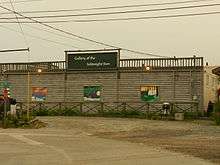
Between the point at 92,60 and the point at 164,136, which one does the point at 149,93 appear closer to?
the point at 92,60

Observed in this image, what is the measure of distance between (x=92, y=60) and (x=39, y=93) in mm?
5501

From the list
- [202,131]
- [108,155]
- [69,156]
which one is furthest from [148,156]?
[202,131]

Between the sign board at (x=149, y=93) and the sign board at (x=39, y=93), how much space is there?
860 centimetres

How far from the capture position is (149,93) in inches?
1873

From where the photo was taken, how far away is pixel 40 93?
169 feet

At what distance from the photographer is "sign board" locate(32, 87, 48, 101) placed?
5122cm

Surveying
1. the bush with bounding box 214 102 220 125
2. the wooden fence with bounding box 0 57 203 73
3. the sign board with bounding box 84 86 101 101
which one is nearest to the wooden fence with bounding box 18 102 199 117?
the sign board with bounding box 84 86 101 101

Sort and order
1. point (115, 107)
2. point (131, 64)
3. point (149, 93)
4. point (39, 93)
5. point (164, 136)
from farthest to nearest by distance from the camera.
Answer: point (39, 93) < point (131, 64) < point (115, 107) < point (149, 93) < point (164, 136)

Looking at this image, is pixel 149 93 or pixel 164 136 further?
pixel 149 93

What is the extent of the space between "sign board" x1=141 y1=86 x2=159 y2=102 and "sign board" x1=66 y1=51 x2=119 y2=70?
123 inches

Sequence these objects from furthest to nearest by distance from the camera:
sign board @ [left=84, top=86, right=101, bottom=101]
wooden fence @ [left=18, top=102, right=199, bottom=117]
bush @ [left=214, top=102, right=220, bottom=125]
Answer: sign board @ [left=84, top=86, right=101, bottom=101] → wooden fence @ [left=18, top=102, right=199, bottom=117] → bush @ [left=214, top=102, right=220, bottom=125]

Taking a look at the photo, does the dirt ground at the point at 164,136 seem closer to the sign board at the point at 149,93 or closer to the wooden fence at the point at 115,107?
the wooden fence at the point at 115,107

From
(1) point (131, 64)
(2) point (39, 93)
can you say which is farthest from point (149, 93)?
(2) point (39, 93)

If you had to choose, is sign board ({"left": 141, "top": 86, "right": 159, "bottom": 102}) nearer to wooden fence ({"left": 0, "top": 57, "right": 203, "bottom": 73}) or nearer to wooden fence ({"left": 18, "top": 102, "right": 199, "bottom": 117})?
wooden fence ({"left": 18, "top": 102, "right": 199, "bottom": 117})
